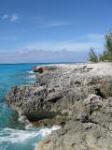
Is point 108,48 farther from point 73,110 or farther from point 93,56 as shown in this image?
point 73,110

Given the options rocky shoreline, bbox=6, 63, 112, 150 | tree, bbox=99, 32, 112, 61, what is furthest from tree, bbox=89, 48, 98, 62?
rocky shoreline, bbox=6, 63, 112, 150

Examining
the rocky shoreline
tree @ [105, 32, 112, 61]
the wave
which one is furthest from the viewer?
tree @ [105, 32, 112, 61]

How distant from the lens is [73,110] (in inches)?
933

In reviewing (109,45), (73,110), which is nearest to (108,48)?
(109,45)

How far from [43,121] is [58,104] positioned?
2.70m

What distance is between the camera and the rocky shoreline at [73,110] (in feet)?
51.8

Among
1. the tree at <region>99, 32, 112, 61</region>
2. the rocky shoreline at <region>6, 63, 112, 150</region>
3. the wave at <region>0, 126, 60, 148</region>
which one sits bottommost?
the wave at <region>0, 126, 60, 148</region>

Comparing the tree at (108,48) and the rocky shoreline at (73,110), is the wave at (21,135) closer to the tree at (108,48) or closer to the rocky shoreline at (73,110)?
the rocky shoreline at (73,110)

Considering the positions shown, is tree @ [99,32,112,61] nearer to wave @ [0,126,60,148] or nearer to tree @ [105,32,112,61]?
tree @ [105,32,112,61]

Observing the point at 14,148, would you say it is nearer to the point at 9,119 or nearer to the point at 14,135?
the point at 14,135

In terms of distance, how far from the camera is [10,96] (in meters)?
30.3

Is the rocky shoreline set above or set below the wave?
above

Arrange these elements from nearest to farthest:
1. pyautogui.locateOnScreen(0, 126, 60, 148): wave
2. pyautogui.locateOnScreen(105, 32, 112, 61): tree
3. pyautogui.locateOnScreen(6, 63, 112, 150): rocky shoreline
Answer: pyautogui.locateOnScreen(6, 63, 112, 150): rocky shoreline → pyautogui.locateOnScreen(0, 126, 60, 148): wave → pyautogui.locateOnScreen(105, 32, 112, 61): tree

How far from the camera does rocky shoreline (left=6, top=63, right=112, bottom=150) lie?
15773mm
